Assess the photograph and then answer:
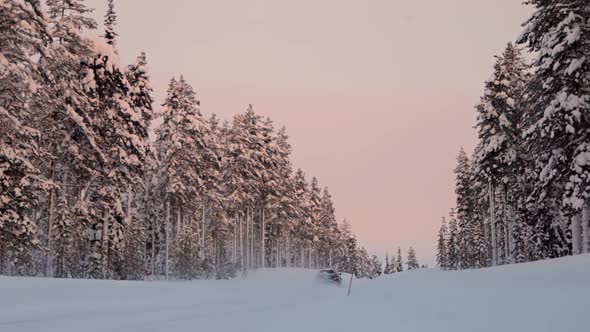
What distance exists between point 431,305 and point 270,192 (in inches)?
1728

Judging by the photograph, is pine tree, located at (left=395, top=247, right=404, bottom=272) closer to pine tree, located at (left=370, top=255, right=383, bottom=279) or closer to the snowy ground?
pine tree, located at (left=370, top=255, right=383, bottom=279)

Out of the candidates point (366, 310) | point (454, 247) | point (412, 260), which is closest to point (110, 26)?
point (366, 310)

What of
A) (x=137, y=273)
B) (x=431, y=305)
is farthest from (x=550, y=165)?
(x=137, y=273)

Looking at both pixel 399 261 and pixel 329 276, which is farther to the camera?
pixel 399 261

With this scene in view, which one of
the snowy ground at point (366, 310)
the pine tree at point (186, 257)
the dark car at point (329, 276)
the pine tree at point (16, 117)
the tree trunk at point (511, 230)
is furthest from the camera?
the dark car at point (329, 276)

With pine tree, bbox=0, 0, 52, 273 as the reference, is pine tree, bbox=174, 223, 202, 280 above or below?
below

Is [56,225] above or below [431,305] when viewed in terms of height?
above

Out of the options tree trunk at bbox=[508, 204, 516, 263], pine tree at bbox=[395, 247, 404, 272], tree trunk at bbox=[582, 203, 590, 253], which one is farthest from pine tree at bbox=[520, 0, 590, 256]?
pine tree at bbox=[395, 247, 404, 272]

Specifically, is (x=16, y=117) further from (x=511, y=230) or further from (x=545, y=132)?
(x=511, y=230)

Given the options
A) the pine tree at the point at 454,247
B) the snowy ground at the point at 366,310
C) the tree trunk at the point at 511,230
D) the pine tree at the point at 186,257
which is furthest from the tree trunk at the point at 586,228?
the pine tree at the point at 454,247

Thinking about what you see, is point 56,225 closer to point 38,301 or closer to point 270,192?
point 38,301

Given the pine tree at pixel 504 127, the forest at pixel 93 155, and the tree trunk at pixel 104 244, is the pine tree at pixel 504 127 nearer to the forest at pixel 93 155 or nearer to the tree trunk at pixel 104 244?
the forest at pixel 93 155

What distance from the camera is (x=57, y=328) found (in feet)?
28.8

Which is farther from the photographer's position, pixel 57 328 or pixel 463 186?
pixel 463 186
